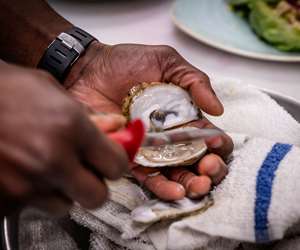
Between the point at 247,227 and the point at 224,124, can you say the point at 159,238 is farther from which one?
the point at 224,124

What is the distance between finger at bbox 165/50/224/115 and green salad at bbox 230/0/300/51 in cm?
24

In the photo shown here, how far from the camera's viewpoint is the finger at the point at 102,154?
0.36 m

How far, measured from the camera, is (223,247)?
535 millimetres

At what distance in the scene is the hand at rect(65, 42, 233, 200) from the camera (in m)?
0.56

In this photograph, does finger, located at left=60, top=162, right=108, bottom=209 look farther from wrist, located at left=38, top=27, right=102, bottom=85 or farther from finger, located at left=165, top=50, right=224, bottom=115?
wrist, located at left=38, top=27, right=102, bottom=85

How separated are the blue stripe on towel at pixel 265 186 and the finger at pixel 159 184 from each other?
0.27 feet

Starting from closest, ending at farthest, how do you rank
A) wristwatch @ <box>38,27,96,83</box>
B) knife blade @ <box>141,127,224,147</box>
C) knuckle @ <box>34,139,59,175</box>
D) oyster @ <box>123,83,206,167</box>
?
knuckle @ <box>34,139,59,175</box>
knife blade @ <box>141,127,224,147</box>
oyster @ <box>123,83,206,167</box>
wristwatch @ <box>38,27,96,83</box>

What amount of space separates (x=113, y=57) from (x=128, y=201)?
0.24 meters

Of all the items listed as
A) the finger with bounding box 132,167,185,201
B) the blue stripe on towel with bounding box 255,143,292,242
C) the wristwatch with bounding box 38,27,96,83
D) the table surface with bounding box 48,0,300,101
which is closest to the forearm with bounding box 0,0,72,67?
the wristwatch with bounding box 38,27,96,83

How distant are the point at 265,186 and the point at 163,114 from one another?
0.17 metres

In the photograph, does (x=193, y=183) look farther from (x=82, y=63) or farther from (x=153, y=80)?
(x=82, y=63)

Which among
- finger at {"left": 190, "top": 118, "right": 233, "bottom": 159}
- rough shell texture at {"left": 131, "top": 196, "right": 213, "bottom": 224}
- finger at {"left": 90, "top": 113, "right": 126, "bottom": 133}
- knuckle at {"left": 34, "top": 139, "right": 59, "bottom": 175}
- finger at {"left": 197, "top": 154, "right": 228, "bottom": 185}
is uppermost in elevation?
knuckle at {"left": 34, "top": 139, "right": 59, "bottom": 175}

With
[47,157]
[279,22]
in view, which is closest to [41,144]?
[47,157]

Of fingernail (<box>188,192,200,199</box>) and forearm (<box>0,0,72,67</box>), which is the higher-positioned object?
forearm (<box>0,0,72,67</box>)
